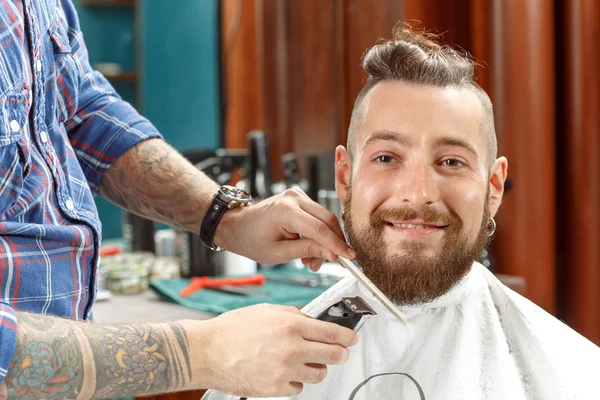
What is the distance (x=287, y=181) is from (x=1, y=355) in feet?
7.72

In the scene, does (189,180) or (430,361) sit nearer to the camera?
(430,361)

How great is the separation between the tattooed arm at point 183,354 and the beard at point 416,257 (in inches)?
14.0

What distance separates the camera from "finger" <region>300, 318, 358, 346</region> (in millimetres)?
1095

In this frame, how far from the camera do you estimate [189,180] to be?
172cm

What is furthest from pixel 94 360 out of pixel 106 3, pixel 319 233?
pixel 106 3

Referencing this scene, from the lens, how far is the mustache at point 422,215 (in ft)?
4.58

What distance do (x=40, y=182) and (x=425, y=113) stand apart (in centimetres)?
78

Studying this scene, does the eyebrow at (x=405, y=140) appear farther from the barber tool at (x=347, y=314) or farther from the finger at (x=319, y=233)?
the barber tool at (x=347, y=314)

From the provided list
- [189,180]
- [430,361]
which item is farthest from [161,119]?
[430,361]

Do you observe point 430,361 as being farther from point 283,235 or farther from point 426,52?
point 426,52

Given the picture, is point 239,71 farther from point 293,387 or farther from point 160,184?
point 293,387

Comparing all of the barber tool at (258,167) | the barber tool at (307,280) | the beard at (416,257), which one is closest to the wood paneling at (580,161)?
the barber tool at (307,280)

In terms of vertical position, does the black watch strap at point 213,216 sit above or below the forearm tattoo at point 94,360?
above

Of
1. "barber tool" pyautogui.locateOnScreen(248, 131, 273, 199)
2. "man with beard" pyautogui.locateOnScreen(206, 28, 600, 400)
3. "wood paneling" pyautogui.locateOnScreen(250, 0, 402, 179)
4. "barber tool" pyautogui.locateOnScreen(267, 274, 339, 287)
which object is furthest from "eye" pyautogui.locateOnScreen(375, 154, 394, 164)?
"barber tool" pyautogui.locateOnScreen(248, 131, 273, 199)
